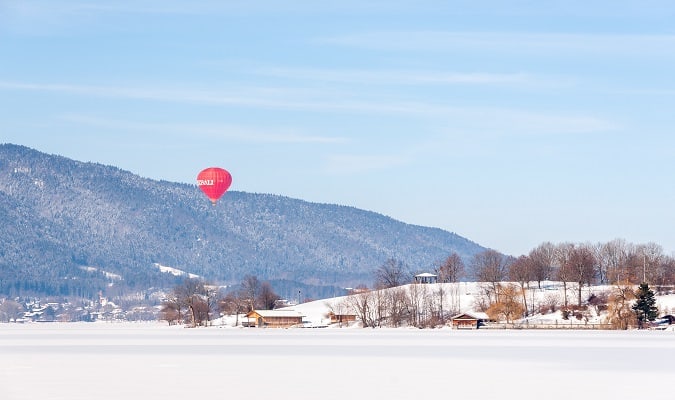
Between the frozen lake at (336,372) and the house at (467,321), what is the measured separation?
5787 cm

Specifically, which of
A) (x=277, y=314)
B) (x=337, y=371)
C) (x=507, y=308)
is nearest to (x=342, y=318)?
(x=277, y=314)

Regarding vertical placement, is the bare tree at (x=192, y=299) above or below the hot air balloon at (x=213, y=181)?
below

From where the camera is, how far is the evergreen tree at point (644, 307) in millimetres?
116250

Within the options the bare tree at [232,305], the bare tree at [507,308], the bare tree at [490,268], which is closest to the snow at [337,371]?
the bare tree at [507,308]

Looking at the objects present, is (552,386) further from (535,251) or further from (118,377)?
(535,251)

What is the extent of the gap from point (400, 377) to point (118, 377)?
1028 cm

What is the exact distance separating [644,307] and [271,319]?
163 feet

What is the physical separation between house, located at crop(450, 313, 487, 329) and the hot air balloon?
92.1ft

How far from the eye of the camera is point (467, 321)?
428 feet

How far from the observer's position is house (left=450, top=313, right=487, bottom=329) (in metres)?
130

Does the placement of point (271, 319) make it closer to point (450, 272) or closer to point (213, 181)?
point (213, 181)

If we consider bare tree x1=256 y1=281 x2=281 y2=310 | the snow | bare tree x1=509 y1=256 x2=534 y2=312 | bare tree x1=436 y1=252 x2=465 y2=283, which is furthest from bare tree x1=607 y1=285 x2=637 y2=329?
bare tree x1=256 y1=281 x2=281 y2=310

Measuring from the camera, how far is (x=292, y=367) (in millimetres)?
51375

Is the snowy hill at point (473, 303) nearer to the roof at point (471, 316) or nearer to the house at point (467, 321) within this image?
the roof at point (471, 316)
